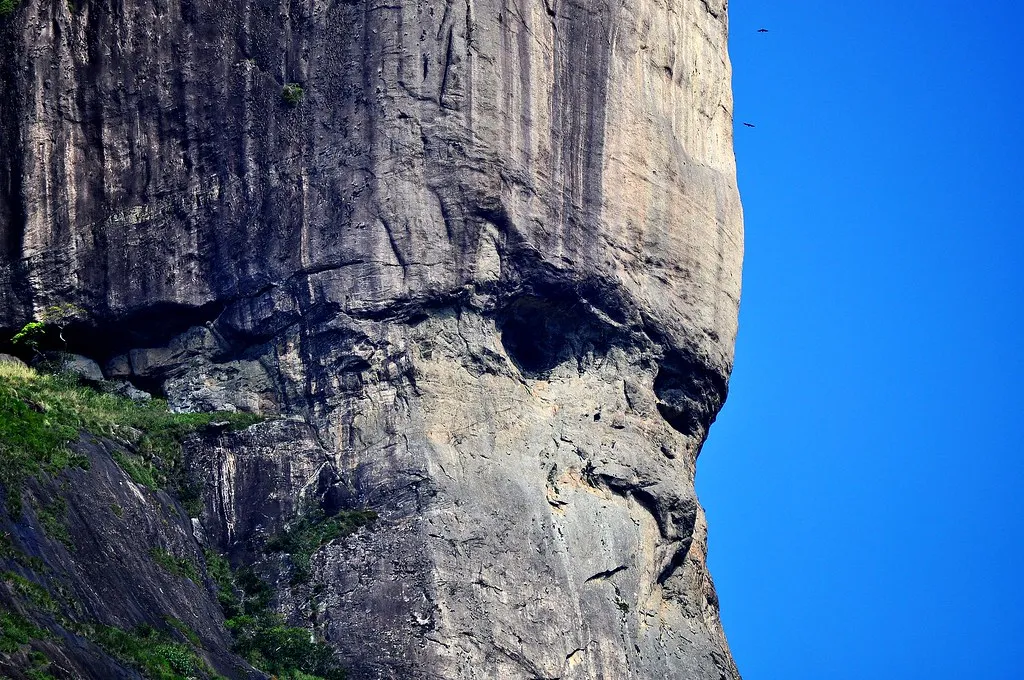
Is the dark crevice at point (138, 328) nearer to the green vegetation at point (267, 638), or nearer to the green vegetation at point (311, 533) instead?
the green vegetation at point (311, 533)

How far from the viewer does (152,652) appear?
43781 millimetres

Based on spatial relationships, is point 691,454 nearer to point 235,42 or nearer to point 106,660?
point 235,42

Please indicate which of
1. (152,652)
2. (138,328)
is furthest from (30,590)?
(138,328)

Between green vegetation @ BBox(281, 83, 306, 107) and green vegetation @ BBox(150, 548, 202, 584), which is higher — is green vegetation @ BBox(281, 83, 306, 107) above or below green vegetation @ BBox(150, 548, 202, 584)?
above

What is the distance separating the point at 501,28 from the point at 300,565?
48.5 feet

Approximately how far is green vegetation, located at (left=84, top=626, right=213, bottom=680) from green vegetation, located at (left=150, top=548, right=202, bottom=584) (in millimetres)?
3500

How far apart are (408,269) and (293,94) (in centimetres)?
566

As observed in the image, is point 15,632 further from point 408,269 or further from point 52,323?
point 52,323

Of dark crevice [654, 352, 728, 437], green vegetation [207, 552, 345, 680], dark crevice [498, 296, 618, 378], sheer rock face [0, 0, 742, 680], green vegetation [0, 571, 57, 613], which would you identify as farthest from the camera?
dark crevice [654, 352, 728, 437]

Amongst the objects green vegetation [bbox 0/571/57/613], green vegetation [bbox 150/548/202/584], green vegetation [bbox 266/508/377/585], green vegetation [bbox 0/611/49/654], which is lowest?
green vegetation [bbox 0/611/49/654]

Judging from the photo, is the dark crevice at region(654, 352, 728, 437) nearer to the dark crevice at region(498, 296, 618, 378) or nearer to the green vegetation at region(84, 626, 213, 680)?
the dark crevice at region(498, 296, 618, 378)

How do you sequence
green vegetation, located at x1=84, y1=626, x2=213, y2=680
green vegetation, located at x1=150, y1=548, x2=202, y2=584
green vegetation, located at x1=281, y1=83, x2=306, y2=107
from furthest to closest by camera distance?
green vegetation, located at x1=281, y1=83, x2=306, y2=107, green vegetation, located at x1=150, y1=548, x2=202, y2=584, green vegetation, located at x1=84, y1=626, x2=213, y2=680

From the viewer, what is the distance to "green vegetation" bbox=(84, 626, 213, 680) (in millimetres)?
42625

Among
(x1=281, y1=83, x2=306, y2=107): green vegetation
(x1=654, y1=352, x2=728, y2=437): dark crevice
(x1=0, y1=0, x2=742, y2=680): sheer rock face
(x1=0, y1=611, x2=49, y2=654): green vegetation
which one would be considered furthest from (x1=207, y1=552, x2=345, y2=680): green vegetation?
(x1=654, y1=352, x2=728, y2=437): dark crevice
